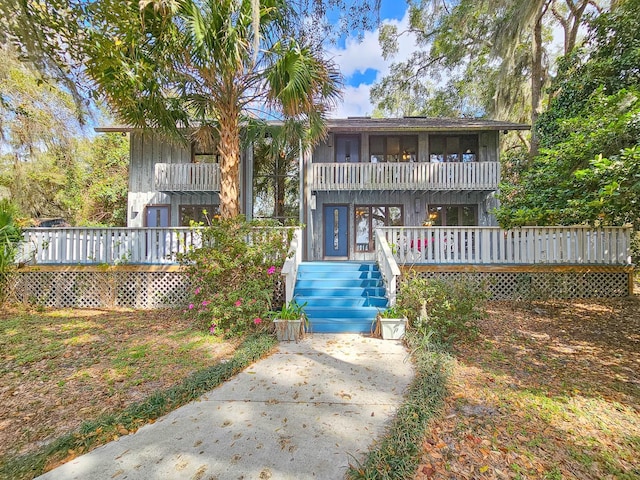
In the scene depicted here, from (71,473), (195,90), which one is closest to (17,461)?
(71,473)

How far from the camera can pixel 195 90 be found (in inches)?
281

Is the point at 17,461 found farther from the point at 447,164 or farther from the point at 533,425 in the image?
the point at 447,164

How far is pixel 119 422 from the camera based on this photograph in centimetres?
281

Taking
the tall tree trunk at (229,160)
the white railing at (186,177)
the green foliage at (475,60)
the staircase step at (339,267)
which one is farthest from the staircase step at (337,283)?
the green foliage at (475,60)

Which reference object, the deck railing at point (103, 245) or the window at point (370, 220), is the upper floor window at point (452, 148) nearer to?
the window at point (370, 220)

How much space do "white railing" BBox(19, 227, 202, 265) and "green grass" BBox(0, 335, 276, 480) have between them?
461cm

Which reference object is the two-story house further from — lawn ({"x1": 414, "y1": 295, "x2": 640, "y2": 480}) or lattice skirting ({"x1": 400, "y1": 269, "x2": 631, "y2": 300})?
lawn ({"x1": 414, "y1": 295, "x2": 640, "y2": 480})

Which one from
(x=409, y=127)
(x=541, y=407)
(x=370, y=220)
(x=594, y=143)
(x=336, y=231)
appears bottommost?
(x=541, y=407)

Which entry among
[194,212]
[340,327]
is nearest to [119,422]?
[340,327]

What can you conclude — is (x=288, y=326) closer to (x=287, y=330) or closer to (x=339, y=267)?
(x=287, y=330)

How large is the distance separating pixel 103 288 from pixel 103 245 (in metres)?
1.07

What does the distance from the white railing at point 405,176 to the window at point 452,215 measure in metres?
1.38

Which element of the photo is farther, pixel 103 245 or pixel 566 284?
pixel 103 245

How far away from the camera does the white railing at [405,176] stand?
11422 mm
